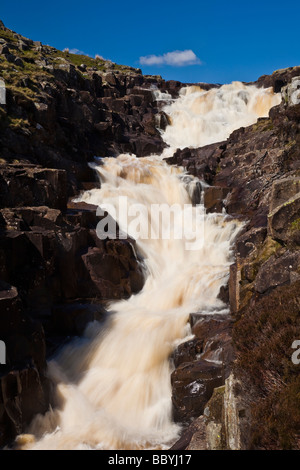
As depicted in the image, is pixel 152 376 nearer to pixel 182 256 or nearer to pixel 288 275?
pixel 288 275

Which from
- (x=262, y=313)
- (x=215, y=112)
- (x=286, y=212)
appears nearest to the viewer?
(x=262, y=313)

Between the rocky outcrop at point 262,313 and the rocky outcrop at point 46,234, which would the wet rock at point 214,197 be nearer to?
the rocky outcrop at point 262,313

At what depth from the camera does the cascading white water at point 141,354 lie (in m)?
10.6

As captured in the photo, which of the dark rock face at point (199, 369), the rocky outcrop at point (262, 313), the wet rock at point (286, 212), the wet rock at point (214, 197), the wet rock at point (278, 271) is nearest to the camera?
the rocky outcrop at point (262, 313)

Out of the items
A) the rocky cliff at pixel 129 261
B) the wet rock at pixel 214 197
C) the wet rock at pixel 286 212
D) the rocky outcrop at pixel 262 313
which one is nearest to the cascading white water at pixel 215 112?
the rocky cliff at pixel 129 261

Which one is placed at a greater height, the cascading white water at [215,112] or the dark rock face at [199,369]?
the cascading white water at [215,112]

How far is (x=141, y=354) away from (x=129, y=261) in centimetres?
624

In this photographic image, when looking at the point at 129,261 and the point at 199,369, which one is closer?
the point at 199,369

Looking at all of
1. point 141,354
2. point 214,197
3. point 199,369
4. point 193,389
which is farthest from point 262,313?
point 214,197

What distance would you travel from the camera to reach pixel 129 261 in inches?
738

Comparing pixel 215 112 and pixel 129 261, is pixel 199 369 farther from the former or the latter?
pixel 215 112

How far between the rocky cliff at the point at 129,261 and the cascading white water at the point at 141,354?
0.66 metres

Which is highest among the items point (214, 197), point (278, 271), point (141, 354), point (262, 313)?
point (214, 197)
